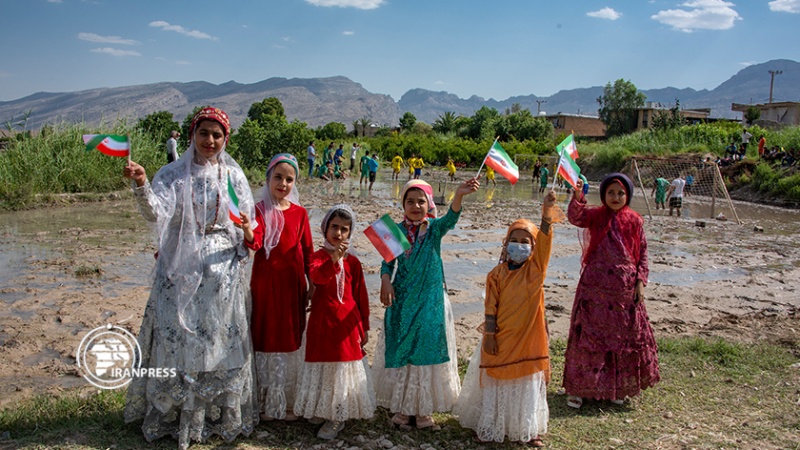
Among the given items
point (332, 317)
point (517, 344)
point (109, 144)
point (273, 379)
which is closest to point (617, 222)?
point (517, 344)

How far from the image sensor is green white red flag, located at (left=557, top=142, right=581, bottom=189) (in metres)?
4.09

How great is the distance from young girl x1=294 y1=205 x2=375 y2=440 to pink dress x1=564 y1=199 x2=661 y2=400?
1650mm

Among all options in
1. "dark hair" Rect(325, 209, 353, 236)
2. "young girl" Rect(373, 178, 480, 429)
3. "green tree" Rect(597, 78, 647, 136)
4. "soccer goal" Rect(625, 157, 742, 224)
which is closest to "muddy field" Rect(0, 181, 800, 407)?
"young girl" Rect(373, 178, 480, 429)

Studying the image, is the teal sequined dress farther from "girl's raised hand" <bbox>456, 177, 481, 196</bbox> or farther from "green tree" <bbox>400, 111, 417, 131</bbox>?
"green tree" <bbox>400, 111, 417, 131</bbox>

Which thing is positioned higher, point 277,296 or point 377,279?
point 277,296

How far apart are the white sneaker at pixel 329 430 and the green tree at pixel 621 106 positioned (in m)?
64.0

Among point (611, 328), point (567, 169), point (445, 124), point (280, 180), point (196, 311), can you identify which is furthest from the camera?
point (445, 124)

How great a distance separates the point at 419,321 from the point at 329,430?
84 centimetres

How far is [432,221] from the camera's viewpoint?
374cm

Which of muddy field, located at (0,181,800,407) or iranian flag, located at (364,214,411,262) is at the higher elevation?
iranian flag, located at (364,214,411,262)

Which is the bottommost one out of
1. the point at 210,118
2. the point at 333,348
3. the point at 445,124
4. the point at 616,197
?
the point at 333,348

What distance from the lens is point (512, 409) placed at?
11.7ft

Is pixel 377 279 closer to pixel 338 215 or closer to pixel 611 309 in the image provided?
pixel 611 309

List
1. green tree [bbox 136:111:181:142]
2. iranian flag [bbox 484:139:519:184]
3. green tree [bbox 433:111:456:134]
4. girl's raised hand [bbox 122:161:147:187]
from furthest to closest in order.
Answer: green tree [bbox 433:111:456:134] → green tree [bbox 136:111:181:142] → iranian flag [bbox 484:139:519:184] → girl's raised hand [bbox 122:161:147:187]
